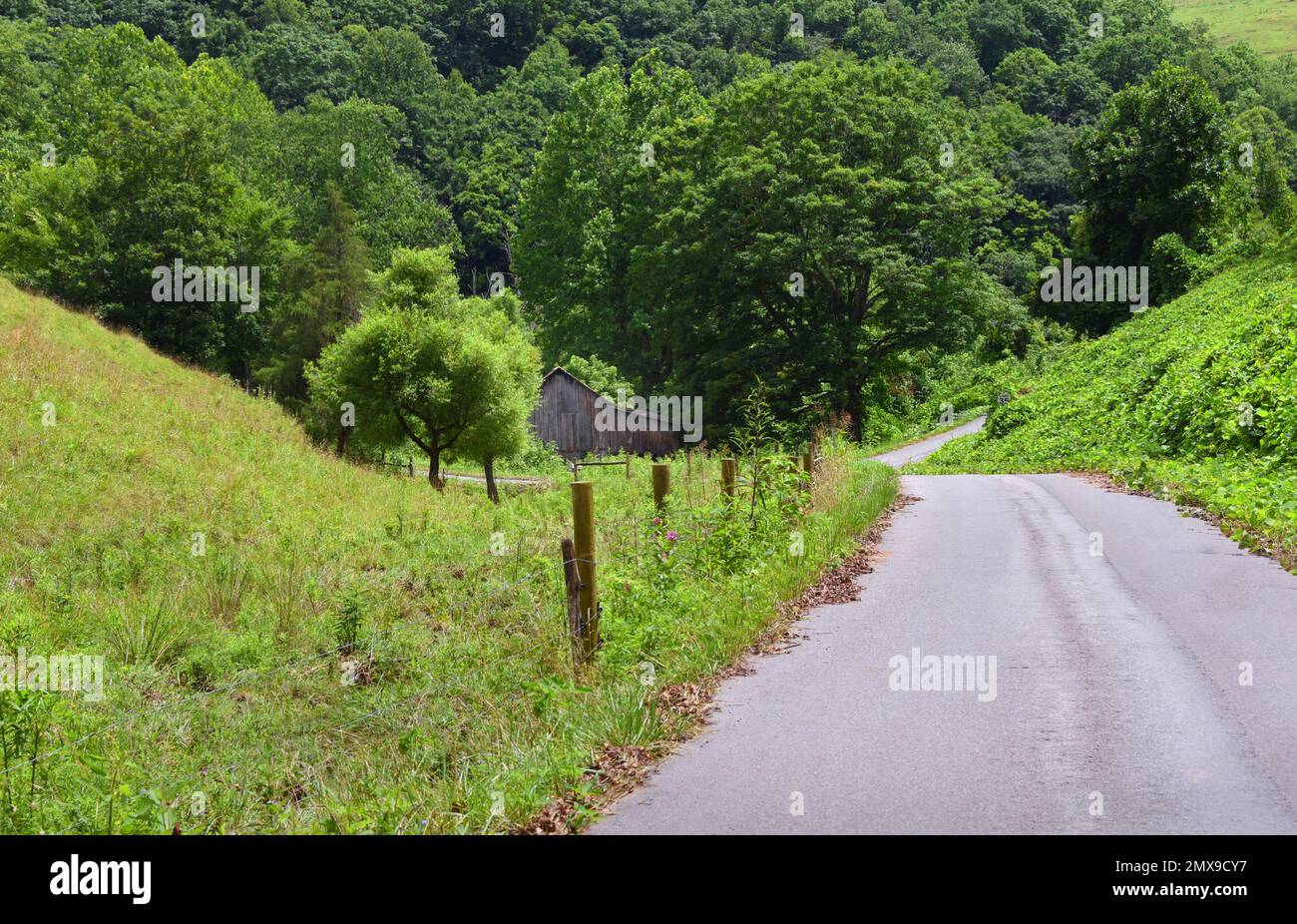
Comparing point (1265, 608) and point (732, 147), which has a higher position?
point (732, 147)

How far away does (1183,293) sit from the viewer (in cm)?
5191

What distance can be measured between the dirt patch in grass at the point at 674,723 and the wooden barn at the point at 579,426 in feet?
152

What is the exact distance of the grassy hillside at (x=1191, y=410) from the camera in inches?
748

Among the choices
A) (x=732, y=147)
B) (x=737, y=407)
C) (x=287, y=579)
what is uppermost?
(x=732, y=147)

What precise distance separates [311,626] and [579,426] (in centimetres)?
4566

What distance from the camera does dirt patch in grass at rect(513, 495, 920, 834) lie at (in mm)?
5711

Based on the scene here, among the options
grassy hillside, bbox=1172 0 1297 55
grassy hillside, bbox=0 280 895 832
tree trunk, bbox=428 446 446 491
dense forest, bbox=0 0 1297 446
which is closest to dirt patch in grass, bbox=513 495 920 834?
grassy hillside, bbox=0 280 895 832

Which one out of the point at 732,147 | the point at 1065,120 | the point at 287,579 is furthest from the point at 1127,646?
the point at 1065,120

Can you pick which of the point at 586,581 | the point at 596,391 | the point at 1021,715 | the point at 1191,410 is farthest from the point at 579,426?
the point at 1021,715

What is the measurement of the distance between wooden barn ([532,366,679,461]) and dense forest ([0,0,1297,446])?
3.30 meters

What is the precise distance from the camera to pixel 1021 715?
7.25 metres

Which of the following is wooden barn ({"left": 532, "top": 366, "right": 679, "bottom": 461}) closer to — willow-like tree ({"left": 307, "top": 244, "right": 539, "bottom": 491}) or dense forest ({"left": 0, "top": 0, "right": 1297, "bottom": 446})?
dense forest ({"left": 0, "top": 0, "right": 1297, "bottom": 446})
